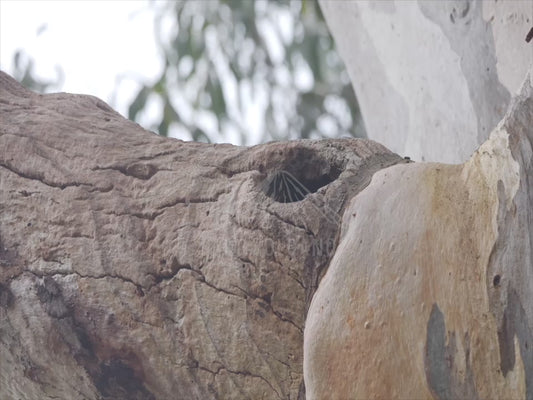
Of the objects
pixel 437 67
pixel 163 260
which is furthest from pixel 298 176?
pixel 437 67

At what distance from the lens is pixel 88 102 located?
105 cm

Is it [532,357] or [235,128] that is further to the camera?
[235,128]

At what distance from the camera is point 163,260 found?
0.88m

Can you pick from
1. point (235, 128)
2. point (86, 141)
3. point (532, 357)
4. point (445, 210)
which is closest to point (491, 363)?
point (532, 357)

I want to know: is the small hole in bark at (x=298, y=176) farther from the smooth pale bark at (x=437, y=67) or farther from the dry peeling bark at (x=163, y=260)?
the smooth pale bark at (x=437, y=67)

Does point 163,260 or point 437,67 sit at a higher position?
point 437,67

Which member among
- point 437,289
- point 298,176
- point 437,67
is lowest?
point 437,289

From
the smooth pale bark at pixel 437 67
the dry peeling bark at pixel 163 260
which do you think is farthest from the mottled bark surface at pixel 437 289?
the smooth pale bark at pixel 437 67

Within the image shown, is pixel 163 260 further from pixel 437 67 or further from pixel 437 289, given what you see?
pixel 437 67

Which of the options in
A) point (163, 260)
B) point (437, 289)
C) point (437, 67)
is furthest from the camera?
point (437, 67)

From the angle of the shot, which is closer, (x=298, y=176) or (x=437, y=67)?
(x=298, y=176)

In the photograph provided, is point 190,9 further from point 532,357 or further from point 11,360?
point 532,357

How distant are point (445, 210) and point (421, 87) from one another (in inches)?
31.7

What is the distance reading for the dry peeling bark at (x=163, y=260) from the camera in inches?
33.2
